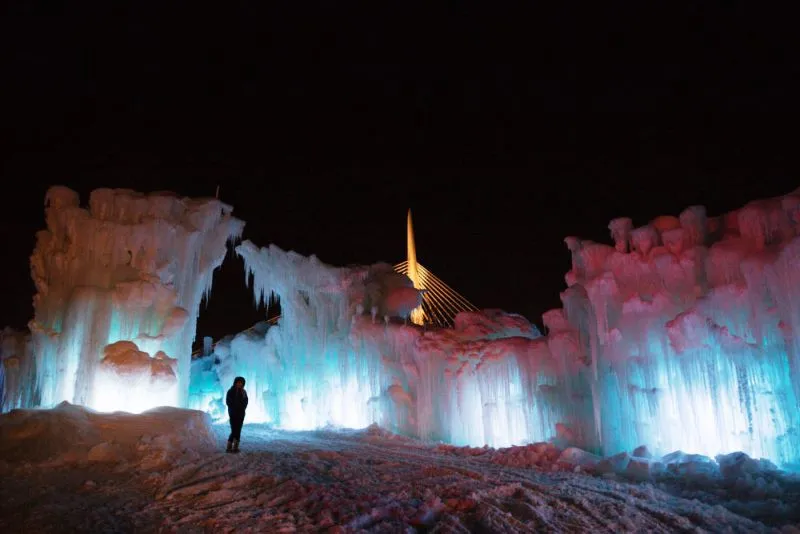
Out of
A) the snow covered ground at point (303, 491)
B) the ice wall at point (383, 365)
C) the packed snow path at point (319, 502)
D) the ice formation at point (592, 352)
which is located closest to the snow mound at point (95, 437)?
the snow covered ground at point (303, 491)

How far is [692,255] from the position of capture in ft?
47.3

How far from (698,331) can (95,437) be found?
13.2m

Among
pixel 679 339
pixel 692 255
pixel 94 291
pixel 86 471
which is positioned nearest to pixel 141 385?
pixel 94 291

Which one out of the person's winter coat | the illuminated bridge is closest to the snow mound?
the person's winter coat

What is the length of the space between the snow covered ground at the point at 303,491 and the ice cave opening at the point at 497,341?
3.16 meters

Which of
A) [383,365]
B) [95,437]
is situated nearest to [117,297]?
[95,437]

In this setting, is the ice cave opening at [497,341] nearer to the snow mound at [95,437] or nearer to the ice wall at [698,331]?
the ice wall at [698,331]

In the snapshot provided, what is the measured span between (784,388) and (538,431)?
7.46 metres

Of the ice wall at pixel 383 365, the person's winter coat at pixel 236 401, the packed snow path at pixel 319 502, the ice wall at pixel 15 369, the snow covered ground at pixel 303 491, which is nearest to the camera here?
the packed snow path at pixel 319 502

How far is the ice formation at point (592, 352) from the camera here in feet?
41.2

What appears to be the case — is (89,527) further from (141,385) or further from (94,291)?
(94,291)

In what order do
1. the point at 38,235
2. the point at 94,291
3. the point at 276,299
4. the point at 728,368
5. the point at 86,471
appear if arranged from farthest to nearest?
the point at 276,299
the point at 38,235
the point at 94,291
the point at 728,368
the point at 86,471

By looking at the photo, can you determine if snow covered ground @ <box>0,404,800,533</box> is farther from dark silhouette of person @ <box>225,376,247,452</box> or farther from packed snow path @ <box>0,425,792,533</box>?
dark silhouette of person @ <box>225,376,247,452</box>

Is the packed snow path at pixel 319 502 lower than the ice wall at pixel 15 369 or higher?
lower
